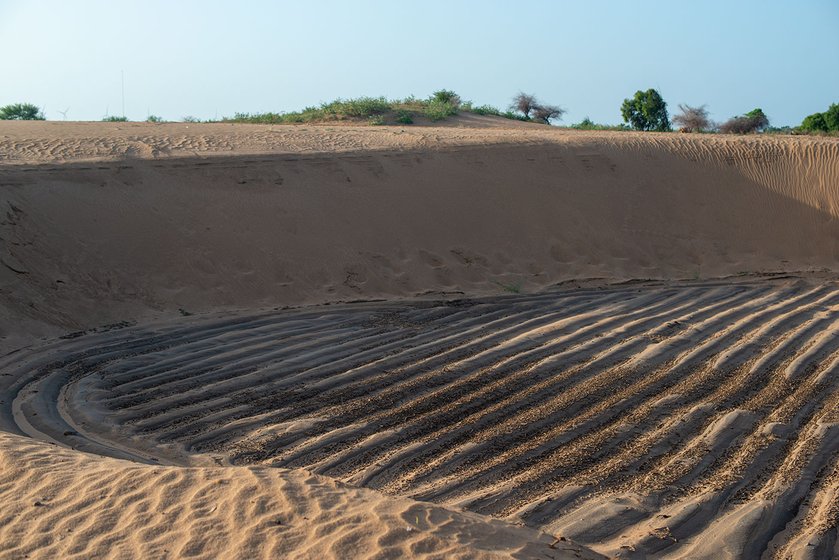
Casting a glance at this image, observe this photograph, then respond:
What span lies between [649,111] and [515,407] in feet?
72.2

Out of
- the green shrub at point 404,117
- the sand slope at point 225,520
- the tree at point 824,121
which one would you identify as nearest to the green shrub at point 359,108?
the green shrub at point 404,117

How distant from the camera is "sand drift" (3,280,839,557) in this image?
15.9 feet

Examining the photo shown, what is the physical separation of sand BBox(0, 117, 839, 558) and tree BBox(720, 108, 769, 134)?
28.7ft

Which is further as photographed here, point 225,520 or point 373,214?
point 373,214

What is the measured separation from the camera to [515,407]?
20.9 feet

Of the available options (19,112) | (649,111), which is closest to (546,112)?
(649,111)

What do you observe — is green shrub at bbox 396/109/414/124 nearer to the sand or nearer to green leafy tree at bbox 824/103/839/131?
the sand

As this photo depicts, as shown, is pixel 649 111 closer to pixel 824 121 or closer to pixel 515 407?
pixel 824 121

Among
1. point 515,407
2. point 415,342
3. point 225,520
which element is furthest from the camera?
point 415,342

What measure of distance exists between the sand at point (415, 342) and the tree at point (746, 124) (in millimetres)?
8744

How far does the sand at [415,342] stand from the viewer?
4324 mm

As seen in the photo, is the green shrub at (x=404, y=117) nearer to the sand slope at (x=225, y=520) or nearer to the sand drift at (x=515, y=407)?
the sand drift at (x=515, y=407)

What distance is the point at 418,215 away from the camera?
11.6 m

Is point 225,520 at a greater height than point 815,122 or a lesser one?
lesser
